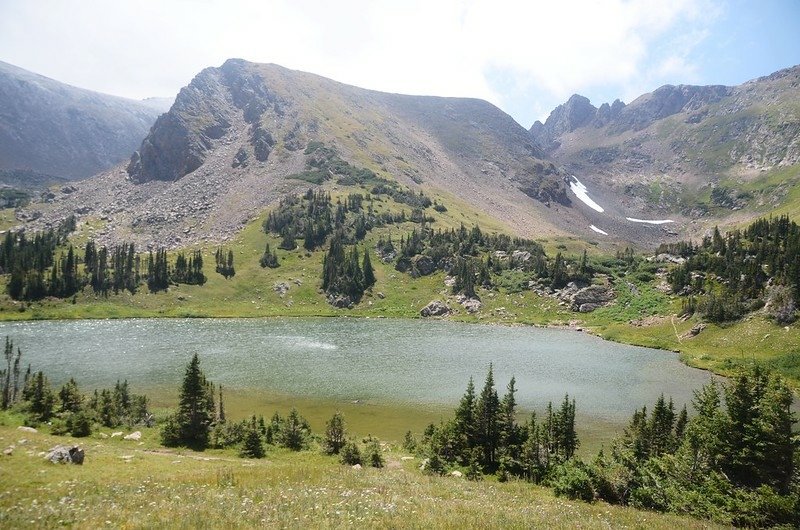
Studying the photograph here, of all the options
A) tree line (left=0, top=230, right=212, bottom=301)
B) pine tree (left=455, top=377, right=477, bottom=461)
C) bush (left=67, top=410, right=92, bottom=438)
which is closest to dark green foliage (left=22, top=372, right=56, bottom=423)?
bush (left=67, top=410, right=92, bottom=438)

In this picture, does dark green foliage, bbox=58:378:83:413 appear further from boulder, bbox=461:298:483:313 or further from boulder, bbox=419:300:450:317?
boulder, bbox=461:298:483:313

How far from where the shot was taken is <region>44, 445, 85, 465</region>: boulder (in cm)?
2867

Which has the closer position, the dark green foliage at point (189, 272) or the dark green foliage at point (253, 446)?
the dark green foliage at point (253, 446)

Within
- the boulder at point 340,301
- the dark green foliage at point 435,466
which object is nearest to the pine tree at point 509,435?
the dark green foliage at point 435,466

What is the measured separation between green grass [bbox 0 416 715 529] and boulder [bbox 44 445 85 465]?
552 millimetres

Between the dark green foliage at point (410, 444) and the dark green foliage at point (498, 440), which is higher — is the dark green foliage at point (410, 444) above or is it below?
below

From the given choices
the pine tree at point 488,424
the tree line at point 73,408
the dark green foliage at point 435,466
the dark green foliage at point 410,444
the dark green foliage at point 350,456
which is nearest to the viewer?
the dark green foliage at point 435,466

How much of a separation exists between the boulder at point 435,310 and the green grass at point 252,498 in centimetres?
13657

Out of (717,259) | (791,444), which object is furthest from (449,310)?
(791,444)

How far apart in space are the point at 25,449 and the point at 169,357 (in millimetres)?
60702

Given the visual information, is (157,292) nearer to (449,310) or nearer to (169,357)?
(169,357)

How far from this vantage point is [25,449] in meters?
30.3

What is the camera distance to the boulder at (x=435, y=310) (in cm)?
17162

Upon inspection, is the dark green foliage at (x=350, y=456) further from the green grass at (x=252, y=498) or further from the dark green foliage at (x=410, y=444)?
the dark green foliage at (x=410, y=444)
